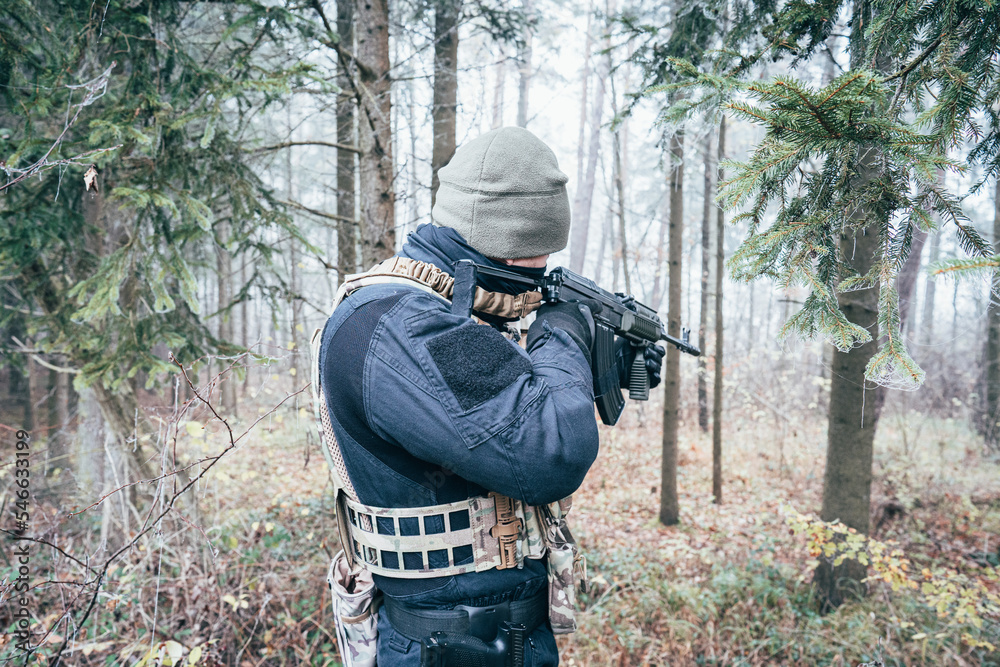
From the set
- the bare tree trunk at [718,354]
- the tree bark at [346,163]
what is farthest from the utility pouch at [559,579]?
the bare tree trunk at [718,354]

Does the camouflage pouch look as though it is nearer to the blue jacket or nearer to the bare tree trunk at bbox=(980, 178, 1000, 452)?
the blue jacket

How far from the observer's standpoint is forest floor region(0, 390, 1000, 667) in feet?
11.8

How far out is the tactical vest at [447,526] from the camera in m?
1.68

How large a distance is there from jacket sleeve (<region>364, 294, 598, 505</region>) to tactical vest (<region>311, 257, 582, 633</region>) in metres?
0.26

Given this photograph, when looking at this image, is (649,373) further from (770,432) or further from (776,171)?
(770,432)

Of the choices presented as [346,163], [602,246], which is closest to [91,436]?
[346,163]

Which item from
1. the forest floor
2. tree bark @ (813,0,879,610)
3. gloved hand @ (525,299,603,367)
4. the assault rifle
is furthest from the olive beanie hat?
tree bark @ (813,0,879,610)

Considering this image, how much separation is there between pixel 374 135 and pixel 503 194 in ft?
8.08

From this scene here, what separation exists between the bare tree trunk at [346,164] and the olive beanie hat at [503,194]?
3.37 metres

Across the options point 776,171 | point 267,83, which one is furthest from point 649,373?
point 267,83

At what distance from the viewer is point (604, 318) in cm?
231

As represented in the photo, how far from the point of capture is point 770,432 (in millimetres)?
10492

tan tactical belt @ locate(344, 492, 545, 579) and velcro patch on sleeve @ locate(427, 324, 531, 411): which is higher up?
velcro patch on sleeve @ locate(427, 324, 531, 411)

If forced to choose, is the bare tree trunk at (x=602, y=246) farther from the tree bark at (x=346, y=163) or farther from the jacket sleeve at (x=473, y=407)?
the jacket sleeve at (x=473, y=407)
